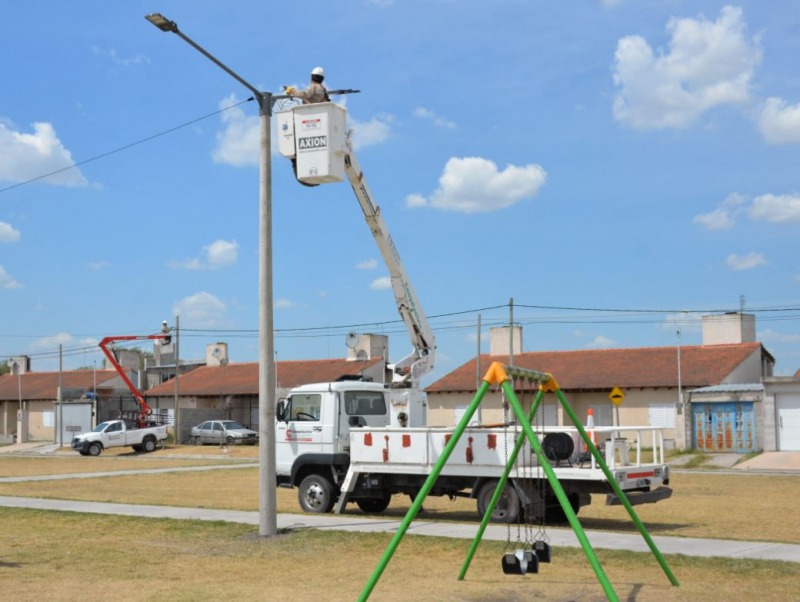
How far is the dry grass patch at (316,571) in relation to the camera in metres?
11.3

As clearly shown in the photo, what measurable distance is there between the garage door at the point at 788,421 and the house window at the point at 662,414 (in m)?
6.86

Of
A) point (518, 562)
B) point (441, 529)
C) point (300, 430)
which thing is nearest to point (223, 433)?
point (300, 430)

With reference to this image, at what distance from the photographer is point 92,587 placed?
12.0m

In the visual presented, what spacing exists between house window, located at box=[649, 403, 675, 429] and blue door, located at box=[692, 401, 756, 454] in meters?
3.23

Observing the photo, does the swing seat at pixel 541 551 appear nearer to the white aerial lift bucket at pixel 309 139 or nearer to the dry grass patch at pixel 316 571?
the dry grass patch at pixel 316 571

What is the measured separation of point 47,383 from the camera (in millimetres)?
78000

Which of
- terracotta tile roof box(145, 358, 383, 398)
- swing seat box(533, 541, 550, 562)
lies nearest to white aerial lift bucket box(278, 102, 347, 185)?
swing seat box(533, 541, 550, 562)

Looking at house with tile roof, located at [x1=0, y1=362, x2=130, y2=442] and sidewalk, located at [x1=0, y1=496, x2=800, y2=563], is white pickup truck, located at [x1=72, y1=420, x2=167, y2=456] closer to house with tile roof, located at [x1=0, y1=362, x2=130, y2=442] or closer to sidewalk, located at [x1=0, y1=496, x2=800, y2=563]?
house with tile roof, located at [x1=0, y1=362, x2=130, y2=442]

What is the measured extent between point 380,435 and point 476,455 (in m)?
1.99

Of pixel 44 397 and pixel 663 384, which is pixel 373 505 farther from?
pixel 44 397

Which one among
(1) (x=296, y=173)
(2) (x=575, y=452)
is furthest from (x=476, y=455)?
(1) (x=296, y=173)

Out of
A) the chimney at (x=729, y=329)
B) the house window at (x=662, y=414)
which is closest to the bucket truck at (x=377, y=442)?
the house window at (x=662, y=414)

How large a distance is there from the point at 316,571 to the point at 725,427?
33.4 metres

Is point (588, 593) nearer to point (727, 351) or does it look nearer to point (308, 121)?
point (308, 121)
